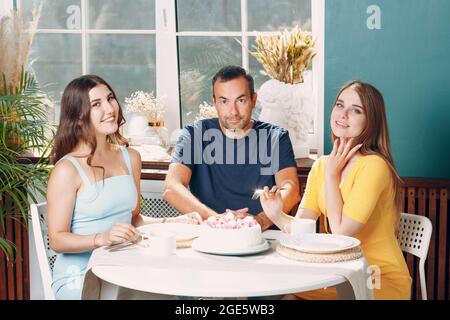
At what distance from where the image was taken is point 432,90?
141 inches

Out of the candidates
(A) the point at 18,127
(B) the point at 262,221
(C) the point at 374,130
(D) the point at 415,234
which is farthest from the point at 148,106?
(D) the point at 415,234

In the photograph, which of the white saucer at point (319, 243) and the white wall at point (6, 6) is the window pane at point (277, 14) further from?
the white saucer at point (319, 243)

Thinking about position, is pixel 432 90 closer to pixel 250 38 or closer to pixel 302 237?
pixel 250 38

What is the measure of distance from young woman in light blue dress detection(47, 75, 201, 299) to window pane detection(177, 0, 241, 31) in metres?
1.32

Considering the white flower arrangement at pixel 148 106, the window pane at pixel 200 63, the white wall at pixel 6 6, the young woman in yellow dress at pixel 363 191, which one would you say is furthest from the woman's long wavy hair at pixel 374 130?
the white wall at pixel 6 6

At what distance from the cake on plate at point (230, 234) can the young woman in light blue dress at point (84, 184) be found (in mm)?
339

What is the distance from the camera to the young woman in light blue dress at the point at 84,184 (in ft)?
8.37

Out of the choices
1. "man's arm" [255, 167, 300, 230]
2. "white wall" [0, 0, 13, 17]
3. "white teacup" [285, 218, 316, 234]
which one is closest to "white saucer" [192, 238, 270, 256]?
"white teacup" [285, 218, 316, 234]

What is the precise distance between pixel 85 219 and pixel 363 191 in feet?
3.09

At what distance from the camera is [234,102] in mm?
3221

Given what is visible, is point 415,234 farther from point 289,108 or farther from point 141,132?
point 141,132

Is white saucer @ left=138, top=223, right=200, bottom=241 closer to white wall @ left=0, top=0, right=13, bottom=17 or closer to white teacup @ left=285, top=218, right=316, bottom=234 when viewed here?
white teacup @ left=285, top=218, right=316, bottom=234

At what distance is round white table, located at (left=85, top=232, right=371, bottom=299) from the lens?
200cm
